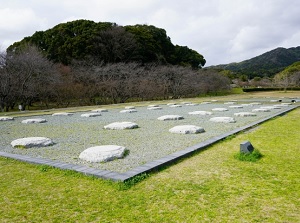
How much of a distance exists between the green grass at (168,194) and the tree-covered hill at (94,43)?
81.3 feet

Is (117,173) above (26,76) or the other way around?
the other way around

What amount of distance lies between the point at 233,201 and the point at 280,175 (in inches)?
45.5

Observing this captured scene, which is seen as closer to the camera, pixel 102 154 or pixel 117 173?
pixel 117 173

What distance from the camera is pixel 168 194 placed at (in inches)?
116

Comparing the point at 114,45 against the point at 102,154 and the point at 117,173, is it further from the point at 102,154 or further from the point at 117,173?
the point at 117,173

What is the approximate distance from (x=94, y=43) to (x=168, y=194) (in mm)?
28012

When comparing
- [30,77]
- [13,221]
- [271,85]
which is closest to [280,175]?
[13,221]

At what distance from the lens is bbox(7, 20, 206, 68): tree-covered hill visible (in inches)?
1109

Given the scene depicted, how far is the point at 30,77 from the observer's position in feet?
59.4

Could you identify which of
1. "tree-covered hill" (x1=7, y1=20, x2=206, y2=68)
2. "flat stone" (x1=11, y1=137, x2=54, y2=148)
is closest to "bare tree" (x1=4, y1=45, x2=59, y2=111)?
"tree-covered hill" (x1=7, y1=20, x2=206, y2=68)

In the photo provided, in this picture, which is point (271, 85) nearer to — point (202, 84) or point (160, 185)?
point (202, 84)

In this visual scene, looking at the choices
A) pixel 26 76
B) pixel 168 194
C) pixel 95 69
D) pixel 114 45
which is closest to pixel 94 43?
pixel 114 45

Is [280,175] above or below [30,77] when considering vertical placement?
below

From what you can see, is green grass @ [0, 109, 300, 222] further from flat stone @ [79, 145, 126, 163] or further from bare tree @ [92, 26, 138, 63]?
bare tree @ [92, 26, 138, 63]
